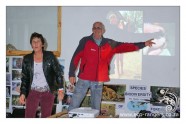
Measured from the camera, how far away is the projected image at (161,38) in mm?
2625

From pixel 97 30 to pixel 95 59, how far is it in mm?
286

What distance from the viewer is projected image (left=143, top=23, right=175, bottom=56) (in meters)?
2.62

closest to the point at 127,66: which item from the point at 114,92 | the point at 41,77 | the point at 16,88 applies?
the point at 114,92

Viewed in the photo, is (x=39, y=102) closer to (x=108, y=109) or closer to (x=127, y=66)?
(x=108, y=109)

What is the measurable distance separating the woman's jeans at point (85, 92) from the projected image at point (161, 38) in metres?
0.58

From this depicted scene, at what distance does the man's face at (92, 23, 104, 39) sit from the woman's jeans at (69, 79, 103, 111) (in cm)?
46

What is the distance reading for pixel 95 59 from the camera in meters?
2.65

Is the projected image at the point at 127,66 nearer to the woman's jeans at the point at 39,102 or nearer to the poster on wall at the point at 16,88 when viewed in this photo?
the woman's jeans at the point at 39,102

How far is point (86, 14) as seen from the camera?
268 cm

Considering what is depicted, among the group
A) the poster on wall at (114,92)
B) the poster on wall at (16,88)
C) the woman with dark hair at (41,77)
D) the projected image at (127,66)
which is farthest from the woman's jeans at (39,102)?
the projected image at (127,66)

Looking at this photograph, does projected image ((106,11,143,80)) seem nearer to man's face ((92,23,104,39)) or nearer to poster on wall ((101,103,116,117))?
man's face ((92,23,104,39))

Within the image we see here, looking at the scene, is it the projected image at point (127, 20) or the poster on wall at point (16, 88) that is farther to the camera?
the poster on wall at point (16, 88)

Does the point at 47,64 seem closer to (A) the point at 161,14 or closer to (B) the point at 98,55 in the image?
(B) the point at 98,55

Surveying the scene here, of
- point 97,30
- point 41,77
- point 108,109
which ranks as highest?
point 97,30
